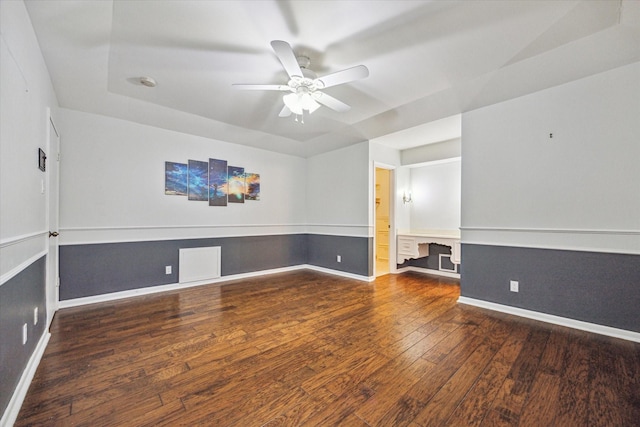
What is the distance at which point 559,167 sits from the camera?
9.02ft

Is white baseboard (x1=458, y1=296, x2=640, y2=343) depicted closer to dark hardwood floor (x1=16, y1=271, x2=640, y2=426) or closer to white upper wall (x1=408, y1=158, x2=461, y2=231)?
dark hardwood floor (x1=16, y1=271, x2=640, y2=426)

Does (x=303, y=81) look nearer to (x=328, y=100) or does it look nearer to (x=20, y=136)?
A: (x=328, y=100)

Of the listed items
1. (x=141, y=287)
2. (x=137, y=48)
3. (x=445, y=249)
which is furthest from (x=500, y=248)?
(x=141, y=287)

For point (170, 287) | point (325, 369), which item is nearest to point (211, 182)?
point (170, 287)

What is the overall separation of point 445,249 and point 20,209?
17.9 ft

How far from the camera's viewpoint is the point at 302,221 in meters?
5.82

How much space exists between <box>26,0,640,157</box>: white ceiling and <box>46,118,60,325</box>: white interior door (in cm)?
62

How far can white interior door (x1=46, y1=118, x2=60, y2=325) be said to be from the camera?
2678mm

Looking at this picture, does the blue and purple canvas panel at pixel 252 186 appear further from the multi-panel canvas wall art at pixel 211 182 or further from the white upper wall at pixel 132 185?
the white upper wall at pixel 132 185

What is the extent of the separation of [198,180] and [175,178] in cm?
34

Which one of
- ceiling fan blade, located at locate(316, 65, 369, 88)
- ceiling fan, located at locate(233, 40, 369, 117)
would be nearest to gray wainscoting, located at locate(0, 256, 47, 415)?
ceiling fan, located at locate(233, 40, 369, 117)

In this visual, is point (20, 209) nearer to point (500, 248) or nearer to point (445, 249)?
point (500, 248)

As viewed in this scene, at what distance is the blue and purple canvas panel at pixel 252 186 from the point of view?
495 centimetres

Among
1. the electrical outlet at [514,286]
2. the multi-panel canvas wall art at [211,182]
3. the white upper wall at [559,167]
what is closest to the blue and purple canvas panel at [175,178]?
the multi-panel canvas wall art at [211,182]
